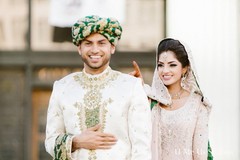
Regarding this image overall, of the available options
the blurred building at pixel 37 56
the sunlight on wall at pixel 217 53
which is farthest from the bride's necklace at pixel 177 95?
the blurred building at pixel 37 56

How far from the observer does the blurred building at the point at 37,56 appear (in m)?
8.44

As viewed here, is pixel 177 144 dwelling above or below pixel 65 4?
below

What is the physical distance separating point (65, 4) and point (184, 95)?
4.14 m

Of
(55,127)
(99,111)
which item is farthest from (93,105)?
(55,127)

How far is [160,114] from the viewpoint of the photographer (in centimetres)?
446

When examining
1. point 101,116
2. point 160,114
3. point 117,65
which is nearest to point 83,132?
point 101,116

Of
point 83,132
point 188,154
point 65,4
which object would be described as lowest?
point 188,154

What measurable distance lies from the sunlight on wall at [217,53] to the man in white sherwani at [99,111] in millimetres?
4482

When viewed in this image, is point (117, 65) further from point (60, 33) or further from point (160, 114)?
point (160, 114)

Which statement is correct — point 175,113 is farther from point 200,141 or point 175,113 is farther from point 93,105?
point 93,105

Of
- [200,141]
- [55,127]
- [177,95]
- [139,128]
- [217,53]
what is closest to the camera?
[139,128]

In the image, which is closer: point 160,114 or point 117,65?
point 160,114

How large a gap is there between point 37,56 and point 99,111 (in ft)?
15.8

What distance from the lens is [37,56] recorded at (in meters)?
8.45
